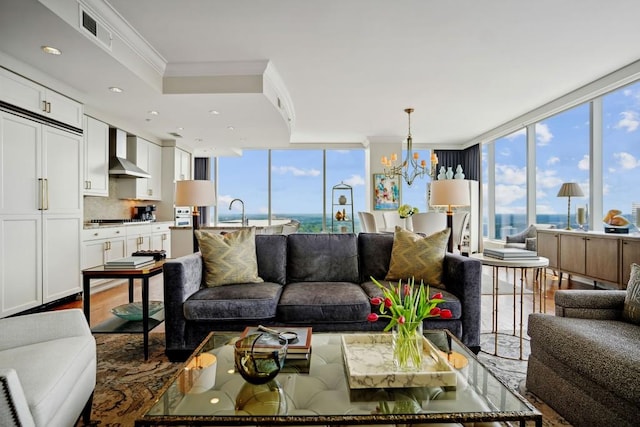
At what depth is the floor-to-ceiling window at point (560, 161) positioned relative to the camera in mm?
5013

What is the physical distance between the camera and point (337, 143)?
8305 millimetres

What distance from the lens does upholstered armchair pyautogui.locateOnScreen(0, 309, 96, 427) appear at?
1.00m

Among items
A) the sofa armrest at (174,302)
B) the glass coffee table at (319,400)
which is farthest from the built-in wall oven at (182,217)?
the glass coffee table at (319,400)

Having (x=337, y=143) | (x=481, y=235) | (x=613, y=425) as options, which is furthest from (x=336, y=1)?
(x=481, y=235)

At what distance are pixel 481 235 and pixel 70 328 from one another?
776 centimetres

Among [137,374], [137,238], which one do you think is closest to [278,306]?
[137,374]

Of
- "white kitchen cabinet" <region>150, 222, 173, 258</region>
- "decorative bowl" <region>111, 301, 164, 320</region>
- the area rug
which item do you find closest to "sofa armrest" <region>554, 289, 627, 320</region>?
the area rug

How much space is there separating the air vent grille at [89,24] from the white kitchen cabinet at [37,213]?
124 cm

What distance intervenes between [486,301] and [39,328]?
3813mm

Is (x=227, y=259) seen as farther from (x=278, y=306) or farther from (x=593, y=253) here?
(x=593, y=253)

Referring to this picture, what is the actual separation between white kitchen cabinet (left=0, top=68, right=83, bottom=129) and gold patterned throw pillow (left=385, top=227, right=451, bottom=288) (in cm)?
373

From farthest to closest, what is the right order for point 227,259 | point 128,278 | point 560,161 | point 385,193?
1. point 385,193
2. point 560,161
3. point 227,259
4. point 128,278

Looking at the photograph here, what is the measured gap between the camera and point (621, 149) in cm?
438

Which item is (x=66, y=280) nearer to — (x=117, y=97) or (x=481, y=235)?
(x=117, y=97)
